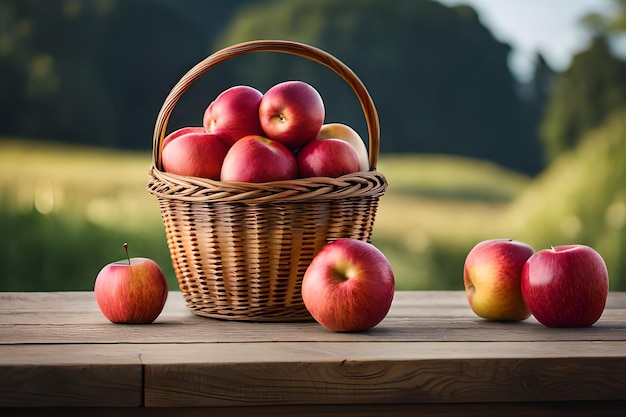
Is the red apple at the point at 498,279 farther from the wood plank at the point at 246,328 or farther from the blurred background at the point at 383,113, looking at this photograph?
the blurred background at the point at 383,113

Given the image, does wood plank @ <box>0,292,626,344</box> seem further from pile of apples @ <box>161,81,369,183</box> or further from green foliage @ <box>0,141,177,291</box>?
green foliage @ <box>0,141,177,291</box>

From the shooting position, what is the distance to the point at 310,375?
83 cm

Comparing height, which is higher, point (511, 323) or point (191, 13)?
point (191, 13)

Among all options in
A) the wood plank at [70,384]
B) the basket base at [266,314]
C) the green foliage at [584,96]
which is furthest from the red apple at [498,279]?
the green foliage at [584,96]

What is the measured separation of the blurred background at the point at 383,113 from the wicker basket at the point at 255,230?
1.41m

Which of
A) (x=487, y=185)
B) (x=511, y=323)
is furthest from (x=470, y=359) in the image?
(x=487, y=185)

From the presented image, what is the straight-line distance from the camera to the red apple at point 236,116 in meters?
1.16

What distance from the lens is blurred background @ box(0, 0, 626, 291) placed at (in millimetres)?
2537

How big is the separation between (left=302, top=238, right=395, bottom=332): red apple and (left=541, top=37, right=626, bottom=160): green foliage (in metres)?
2.01

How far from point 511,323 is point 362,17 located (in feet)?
6.09

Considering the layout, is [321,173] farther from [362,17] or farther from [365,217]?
[362,17]

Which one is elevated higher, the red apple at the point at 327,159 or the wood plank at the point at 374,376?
the red apple at the point at 327,159

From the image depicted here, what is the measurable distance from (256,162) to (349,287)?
22cm

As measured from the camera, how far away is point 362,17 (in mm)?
2771
